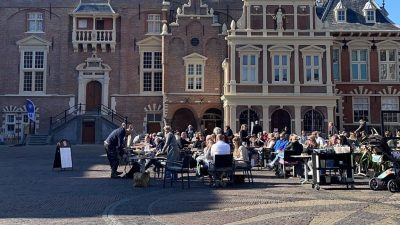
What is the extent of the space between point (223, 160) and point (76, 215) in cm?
536

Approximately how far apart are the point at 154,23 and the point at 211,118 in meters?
9.42

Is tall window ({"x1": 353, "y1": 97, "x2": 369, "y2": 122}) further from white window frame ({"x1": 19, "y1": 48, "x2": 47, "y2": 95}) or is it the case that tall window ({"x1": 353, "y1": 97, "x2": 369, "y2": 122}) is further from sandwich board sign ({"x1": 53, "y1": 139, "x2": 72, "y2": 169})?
white window frame ({"x1": 19, "y1": 48, "x2": 47, "y2": 95})

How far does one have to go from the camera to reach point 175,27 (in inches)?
1412

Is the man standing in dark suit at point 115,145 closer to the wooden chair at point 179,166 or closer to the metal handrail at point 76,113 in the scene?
the wooden chair at point 179,166

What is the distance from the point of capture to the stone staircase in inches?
1372

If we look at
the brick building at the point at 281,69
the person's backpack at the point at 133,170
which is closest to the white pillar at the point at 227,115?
the brick building at the point at 281,69

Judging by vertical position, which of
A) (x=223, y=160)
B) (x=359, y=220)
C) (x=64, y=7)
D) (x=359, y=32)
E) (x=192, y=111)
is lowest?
(x=359, y=220)

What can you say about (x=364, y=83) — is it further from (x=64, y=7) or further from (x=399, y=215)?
(x=399, y=215)

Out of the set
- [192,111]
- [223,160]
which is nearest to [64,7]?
[192,111]

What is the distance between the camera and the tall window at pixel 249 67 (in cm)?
3256

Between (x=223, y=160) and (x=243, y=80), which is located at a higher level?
(x=243, y=80)

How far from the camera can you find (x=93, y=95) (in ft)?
123

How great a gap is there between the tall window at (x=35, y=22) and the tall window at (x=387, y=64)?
27671 mm

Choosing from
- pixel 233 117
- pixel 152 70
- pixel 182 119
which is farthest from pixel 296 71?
pixel 152 70
